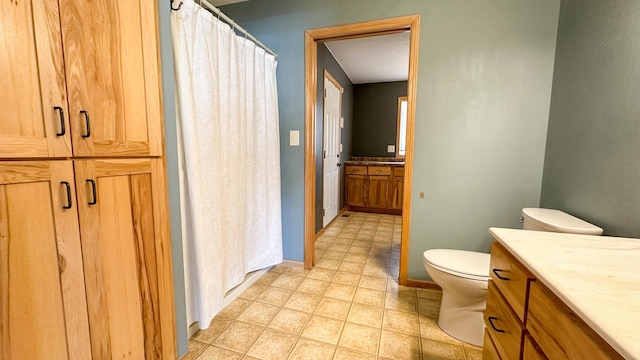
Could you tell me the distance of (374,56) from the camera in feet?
11.4

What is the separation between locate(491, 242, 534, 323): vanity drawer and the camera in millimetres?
724

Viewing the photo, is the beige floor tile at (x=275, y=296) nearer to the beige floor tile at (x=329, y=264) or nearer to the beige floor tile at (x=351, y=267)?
the beige floor tile at (x=329, y=264)

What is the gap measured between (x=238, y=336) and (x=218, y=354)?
0.49 feet

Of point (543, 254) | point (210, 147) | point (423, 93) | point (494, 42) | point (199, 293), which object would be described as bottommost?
point (199, 293)

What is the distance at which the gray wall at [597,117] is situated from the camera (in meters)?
1.07

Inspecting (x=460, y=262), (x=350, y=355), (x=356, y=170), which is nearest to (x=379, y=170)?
(x=356, y=170)

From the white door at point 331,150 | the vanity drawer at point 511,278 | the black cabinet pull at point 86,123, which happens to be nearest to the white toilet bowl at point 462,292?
the vanity drawer at point 511,278

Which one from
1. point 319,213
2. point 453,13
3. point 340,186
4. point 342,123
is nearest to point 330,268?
point 319,213

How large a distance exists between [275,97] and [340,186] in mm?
2366

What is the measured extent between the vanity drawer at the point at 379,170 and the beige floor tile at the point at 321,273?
232 centimetres

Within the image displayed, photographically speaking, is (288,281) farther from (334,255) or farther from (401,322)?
(401,322)

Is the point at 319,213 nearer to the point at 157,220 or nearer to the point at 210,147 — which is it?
the point at 210,147

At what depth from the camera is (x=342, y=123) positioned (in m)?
4.26

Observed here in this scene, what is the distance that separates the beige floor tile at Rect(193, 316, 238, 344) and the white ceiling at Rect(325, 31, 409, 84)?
2.90 m
